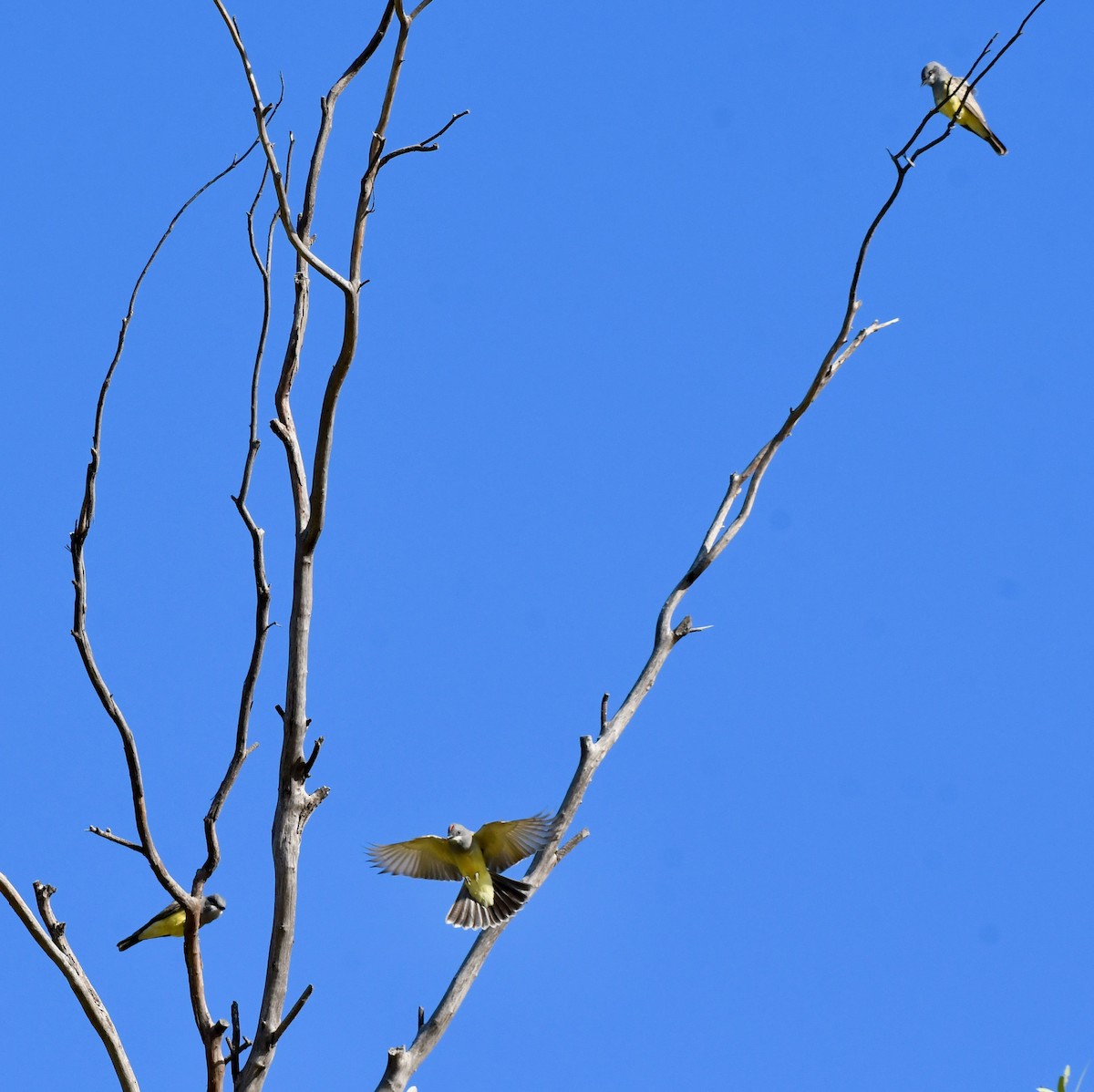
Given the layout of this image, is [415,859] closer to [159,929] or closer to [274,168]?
[159,929]

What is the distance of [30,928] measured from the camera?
407 centimetres

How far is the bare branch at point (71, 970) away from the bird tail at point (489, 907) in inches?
67.9

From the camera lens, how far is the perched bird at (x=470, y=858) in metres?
6.07

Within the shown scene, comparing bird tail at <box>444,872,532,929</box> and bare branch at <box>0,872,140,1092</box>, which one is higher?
bird tail at <box>444,872,532,929</box>

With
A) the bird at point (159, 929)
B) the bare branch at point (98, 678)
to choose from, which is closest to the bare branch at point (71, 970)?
the bare branch at point (98, 678)

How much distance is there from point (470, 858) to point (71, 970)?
9.07ft

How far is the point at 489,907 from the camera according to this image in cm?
584

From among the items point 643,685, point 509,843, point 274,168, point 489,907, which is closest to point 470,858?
point 509,843

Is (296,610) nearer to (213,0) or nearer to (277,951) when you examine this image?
(277,951)

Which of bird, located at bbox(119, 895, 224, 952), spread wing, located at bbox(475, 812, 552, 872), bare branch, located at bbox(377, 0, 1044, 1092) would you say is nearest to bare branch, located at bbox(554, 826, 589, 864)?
bare branch, located at bbox(377, 0, 1044, 1092)

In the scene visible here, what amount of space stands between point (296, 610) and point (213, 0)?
6.07ft

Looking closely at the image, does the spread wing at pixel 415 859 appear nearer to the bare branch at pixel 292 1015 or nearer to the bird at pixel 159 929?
the bird at pixel 159 929

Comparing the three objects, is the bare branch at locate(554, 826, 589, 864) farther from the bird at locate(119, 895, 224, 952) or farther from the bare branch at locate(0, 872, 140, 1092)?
the bird at locate(119, 895, 224, 952)

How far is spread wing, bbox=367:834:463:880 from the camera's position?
22.6ft
